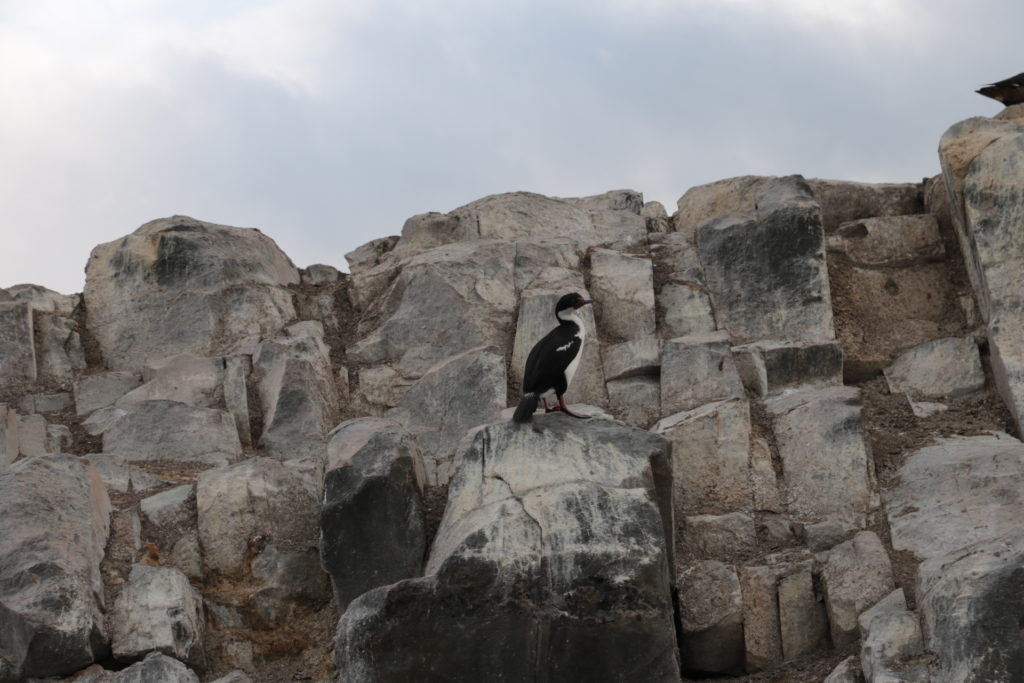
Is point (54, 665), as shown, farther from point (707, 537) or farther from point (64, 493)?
point (707, 537)

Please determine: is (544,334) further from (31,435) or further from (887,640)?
(887,640)

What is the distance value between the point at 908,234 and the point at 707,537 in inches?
237

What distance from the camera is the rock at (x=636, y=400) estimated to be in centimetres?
1366

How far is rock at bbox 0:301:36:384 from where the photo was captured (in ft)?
49.5

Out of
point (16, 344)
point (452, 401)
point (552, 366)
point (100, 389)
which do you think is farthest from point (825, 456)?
point (16, 344)

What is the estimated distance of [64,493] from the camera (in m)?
11.4

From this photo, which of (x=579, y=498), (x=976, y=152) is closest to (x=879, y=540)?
(x=579, y=498)

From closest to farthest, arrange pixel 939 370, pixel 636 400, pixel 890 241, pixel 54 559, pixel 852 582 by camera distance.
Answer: pixel 54 559 < pixel 852 582 < pixel 636 400 < pixel 939 370 < pixel 890 241

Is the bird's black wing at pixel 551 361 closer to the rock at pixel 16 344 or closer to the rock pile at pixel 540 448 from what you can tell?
the rock pile at pixel 540 448

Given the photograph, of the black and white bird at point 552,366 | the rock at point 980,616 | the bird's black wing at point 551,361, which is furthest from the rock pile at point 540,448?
the bird's black wing at point 551,361

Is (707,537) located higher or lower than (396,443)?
lower

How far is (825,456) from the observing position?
40.3ft

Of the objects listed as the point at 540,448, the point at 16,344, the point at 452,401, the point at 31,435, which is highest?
the point at 16,344

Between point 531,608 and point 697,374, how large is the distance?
4.62 meters
